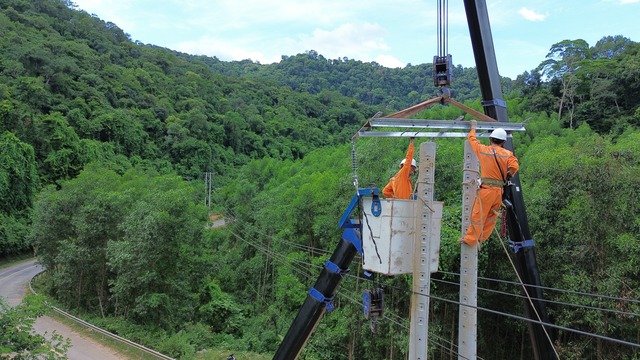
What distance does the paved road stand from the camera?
1557 cm

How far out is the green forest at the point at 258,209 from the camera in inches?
381

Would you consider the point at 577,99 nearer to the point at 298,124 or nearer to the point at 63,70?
the point at 298,124

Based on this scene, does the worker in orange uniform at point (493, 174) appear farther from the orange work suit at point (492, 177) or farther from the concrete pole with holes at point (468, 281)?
the concrete pole with holes at point (468, 281)

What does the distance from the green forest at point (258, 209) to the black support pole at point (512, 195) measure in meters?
0.63

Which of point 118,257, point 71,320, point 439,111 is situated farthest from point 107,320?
point 439,111

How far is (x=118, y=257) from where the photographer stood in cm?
1892

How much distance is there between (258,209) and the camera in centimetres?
3247

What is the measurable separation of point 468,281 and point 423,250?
1.84 feet

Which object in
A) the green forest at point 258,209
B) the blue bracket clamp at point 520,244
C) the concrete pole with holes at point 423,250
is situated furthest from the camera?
the green forest at point 258,209

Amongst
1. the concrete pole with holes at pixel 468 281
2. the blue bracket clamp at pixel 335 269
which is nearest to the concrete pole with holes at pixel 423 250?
the concrete pole with holes at pixel 468 281

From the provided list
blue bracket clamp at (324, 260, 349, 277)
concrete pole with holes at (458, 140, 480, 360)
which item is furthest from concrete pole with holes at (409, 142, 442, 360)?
blue bracket clamp at (324, 260, 349, 277)

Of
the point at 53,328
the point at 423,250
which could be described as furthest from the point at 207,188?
the point at 423,250

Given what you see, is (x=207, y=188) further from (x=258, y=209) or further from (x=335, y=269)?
(x=335, y=269)

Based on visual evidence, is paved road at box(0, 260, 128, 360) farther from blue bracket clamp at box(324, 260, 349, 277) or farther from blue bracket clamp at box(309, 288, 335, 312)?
blue bracket clamp at box(324, 260, 349, 277)
